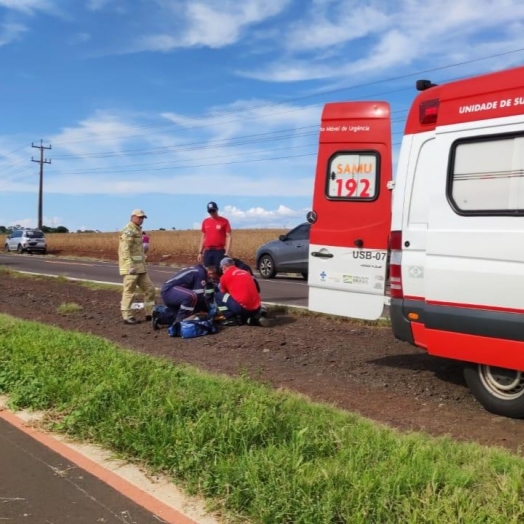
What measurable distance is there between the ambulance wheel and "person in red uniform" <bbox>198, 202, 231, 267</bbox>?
18.4ft

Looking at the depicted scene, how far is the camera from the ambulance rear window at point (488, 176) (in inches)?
184

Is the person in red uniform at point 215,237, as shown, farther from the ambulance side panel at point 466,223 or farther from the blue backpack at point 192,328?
the ambulance side panel at point 466,223

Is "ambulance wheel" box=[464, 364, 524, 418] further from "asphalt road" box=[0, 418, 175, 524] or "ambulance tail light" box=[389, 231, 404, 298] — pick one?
"asphalt road" box=[0, 418, 175, 524]

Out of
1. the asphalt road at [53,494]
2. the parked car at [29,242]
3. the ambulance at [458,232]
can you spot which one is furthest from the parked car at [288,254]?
the parked car at [29,242]

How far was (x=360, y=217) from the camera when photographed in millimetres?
6297

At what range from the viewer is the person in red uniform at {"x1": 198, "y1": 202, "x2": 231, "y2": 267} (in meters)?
10.4

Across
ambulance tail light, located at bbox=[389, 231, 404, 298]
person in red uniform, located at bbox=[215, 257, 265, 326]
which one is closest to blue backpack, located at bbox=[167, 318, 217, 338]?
person in red uniform, located at bbox=[215, 257, 265, 326]

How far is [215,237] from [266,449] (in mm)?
6769

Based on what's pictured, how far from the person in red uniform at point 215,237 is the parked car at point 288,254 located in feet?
25.2

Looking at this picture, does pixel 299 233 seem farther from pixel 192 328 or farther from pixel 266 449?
pixel 266 449

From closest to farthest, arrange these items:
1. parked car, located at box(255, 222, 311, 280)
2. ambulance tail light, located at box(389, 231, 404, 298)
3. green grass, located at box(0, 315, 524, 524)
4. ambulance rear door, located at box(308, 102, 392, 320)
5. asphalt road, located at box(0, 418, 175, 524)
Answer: green grass, located at box(0, 315, 524, 524)
asphalt road, located at box(0, 418, 175, 524)
ambulance tail light, located at box(389, 231, 404, 298)
ambulance rear door, located at box(308, 102, 392, 320)
parked car, located at box(255, 222, 311, 280)

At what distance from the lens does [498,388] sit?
518cm

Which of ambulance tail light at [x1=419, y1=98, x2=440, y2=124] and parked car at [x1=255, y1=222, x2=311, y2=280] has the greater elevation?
ambulance tail light at [x1=419, y1=98, x2=440, y2=124]

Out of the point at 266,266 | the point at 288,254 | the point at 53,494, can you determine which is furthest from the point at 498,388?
the point at 266,266
